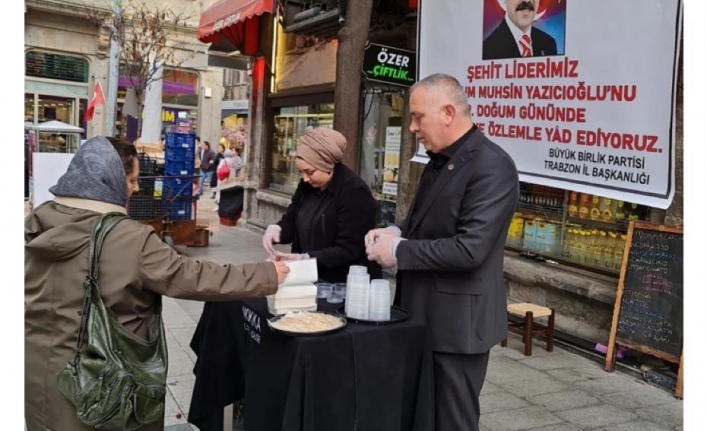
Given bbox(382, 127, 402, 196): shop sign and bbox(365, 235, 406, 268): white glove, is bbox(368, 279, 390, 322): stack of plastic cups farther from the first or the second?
bbox(382, 127, 402, 196): shop sign

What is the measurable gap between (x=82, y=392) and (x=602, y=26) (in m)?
4.45

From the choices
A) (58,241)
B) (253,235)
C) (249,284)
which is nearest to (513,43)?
(249,284)

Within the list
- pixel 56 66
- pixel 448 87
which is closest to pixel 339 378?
pixel 448 87

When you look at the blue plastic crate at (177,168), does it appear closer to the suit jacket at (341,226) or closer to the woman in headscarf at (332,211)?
the woman in headscarf at (332,211)

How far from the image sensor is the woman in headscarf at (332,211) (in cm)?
376

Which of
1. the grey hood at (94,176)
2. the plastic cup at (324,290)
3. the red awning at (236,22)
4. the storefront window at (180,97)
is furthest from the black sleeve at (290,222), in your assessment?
the storefront window at (180,97)

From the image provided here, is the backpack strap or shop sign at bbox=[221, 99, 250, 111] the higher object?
shop sign at bbox=[221, 99, 250, 111]

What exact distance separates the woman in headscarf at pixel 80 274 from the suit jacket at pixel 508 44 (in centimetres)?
400

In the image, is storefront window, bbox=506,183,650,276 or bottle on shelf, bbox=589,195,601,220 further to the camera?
bottle on shelf, bbox=589,195,601,220

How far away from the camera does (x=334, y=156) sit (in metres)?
3.80

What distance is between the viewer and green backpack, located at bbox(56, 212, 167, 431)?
2.26m

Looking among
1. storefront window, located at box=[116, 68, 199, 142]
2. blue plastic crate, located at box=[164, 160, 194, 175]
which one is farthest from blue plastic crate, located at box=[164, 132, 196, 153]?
storefront window, located at box=[116, 68, 199, 142]

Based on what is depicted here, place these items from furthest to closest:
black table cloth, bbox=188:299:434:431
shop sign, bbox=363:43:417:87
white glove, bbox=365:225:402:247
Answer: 1. shop sign, bbox=363:43:417:87
2. white glove, bbox=365:225:402:247
3. black table cloth, bbox=188:299:434:431

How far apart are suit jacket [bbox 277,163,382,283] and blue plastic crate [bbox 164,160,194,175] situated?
712 centimetres
